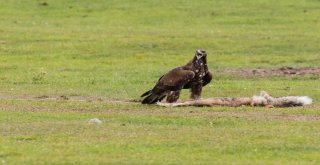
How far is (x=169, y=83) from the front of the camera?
18.5 meters

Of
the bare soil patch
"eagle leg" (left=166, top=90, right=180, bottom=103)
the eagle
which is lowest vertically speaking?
the bare soil patch

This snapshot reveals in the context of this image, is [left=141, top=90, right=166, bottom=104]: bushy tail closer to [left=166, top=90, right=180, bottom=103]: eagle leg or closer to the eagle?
the eagle

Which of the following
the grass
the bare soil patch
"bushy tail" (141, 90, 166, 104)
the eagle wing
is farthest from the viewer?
the bare soil patch

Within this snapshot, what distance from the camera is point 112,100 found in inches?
798

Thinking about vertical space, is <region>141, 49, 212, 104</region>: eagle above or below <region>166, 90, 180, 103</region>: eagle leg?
above

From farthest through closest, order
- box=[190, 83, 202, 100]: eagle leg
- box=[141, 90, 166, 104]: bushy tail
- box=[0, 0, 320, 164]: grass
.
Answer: box=[190, 83, 202, 100]: eagle leg < box=[141, 90, 166, 104]: bushy tail < box=[0, 0, 320, 164]: grass

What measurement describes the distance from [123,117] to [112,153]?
368 centimetres

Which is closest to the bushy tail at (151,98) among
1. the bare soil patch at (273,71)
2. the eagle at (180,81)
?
the eagle at (180,81)

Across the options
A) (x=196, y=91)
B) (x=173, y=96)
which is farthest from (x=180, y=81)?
(x=196, y=91)

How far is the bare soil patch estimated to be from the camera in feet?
84.4

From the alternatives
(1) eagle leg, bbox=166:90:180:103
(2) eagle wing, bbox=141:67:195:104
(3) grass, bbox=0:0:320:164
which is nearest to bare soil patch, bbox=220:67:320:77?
(3) grass, bbox=0:0:320:164

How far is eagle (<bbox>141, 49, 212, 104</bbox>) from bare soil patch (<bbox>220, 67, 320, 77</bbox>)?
683cm

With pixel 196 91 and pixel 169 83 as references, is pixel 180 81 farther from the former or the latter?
pixel 196 91

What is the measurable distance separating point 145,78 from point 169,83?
21.5 ft
